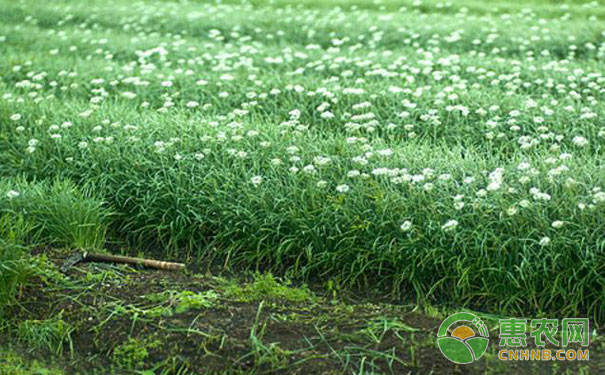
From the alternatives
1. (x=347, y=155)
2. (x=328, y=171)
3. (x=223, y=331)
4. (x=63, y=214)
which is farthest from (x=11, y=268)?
(x=347, y=155)

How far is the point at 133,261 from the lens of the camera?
507cm

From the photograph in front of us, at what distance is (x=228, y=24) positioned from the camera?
1132 centimetres

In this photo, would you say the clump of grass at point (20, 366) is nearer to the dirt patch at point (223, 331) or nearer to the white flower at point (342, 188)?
the dirt patch at point (223, 331)

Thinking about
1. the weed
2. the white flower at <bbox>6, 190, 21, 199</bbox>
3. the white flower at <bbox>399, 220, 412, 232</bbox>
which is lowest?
the weed

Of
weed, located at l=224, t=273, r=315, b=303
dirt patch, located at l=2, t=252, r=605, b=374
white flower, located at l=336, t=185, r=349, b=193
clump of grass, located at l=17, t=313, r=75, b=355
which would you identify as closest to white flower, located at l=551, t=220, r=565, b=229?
dirt patch, located at l=2, t=252, r=605, b=374

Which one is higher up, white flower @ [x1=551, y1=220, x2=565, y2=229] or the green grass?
white flower @ [x1=551, y1=220, x2=565, y2=229]

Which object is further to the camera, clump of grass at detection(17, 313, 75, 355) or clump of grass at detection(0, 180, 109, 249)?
clump of grass at detection(0, 180, 109, 249)

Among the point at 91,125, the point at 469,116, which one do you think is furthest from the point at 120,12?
the point at 469,116

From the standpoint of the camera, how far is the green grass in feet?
15.6

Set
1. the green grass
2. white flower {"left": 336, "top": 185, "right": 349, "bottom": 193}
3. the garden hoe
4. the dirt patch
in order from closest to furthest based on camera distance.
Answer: the dirt patch → the green grass → the garden hoe → white flower {"left": 336, "top": 185, "right": 349, "bottom": 193}

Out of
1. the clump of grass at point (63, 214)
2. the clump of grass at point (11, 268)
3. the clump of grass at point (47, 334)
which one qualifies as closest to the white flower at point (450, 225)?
the clump of grass at point (47, 334)

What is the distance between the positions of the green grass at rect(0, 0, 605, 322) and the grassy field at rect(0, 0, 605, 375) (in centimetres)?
2

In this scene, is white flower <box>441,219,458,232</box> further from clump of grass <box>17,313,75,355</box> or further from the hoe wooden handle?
clump of grass <box>17,313,75,355</box>

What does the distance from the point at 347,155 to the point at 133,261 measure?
1.76 metres
